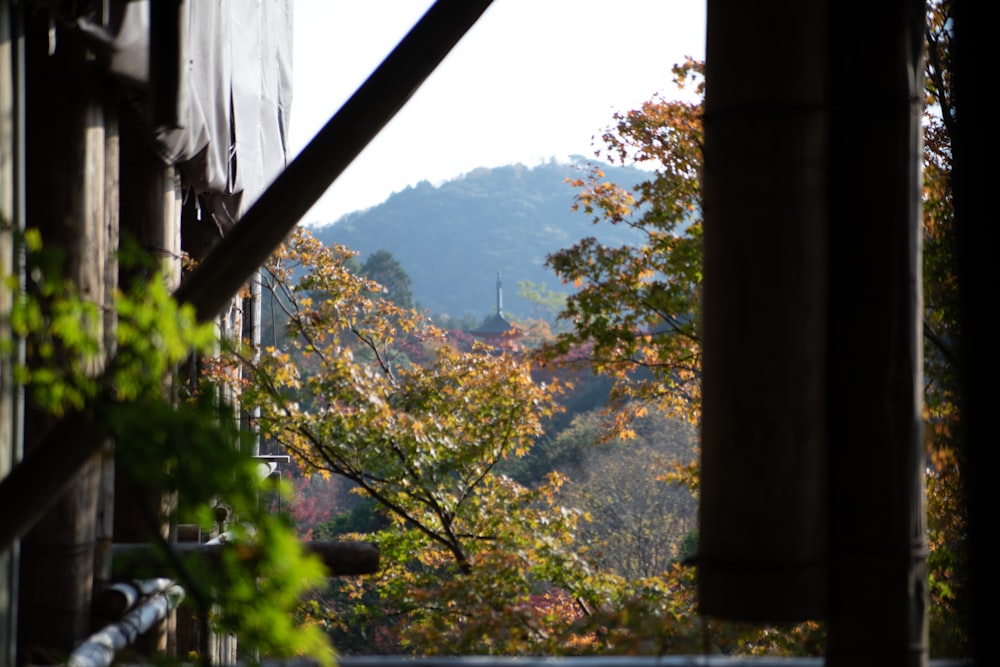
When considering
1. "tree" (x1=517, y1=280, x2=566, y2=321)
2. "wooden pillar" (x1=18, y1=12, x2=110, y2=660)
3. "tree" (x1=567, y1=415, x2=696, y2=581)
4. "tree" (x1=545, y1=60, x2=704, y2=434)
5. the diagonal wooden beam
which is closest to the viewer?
the diagonal wooden beam

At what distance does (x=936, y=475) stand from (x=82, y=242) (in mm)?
4393

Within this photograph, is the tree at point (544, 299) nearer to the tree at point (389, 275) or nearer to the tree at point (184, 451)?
the tree at point (389, 275)

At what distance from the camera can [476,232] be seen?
60250 millimetres

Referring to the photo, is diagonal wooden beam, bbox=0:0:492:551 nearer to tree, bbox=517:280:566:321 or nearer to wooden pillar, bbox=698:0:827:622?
wooden pillar, bbox=698:0:827:622

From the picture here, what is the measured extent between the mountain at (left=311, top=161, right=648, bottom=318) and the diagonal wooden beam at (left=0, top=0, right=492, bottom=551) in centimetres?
4760

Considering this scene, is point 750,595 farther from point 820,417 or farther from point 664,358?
point 664,358

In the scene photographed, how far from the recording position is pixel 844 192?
2.22 m

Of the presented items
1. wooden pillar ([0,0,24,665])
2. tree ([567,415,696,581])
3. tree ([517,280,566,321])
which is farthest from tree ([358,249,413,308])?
wooden pillar ([0,0,24,665])

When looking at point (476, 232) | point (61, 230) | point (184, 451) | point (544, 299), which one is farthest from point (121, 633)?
point (476, 232)

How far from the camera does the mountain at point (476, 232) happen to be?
179 ft

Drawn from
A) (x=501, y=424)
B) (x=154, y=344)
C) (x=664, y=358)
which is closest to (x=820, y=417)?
(x=154, y=344)

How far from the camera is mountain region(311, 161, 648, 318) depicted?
179 feet

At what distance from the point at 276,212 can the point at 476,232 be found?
191 feet

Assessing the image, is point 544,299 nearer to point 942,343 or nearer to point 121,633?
point 942,343
